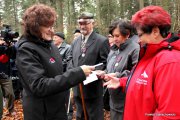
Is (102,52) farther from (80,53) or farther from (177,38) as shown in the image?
(177,38)

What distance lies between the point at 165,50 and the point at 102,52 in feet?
9.57

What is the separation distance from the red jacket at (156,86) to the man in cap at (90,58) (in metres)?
2.60

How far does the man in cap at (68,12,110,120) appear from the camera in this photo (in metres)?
4.96

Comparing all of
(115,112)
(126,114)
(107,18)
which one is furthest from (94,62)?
(107,18)

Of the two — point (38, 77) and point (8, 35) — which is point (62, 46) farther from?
point (38, 77)

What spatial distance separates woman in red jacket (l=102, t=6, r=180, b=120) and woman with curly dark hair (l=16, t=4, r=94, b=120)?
64cm

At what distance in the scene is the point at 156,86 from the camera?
2.02 meters

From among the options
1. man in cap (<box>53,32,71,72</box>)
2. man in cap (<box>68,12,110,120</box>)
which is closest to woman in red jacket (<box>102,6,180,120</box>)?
man in cap (<box>68,12,110,120</box>)

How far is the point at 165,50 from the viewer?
2.09 m

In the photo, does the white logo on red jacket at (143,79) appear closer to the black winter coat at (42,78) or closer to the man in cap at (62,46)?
the black winter coat at (42,78)

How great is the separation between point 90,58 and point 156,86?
300cm

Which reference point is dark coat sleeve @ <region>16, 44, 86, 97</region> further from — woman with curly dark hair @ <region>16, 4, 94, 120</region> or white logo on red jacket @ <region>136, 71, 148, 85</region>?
white logo on red jacket @ <region>136, 71, 148, 85</region>

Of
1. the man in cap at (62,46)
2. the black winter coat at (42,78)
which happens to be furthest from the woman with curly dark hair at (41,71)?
the man in cap at (62,46)

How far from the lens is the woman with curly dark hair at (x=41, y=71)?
255cm
